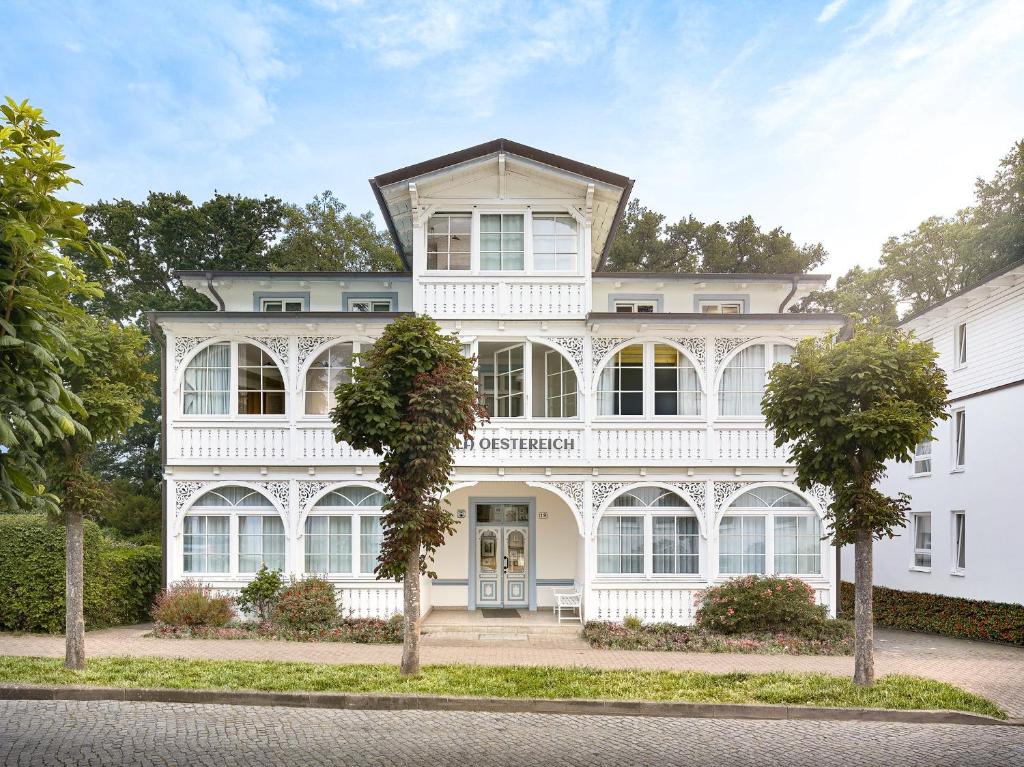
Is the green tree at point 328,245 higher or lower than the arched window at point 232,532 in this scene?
higher

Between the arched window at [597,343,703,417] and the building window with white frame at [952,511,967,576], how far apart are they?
768 cm

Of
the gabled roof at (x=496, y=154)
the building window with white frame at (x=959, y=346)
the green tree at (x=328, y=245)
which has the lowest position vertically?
the building window with white frame at (x=959, y=346)

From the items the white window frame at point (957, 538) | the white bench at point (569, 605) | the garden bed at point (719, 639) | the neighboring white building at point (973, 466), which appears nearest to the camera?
the garden bed at point (719, 639)

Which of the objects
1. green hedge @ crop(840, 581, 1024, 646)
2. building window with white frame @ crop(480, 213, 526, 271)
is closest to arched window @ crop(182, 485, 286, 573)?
building window with white frame @ crop(480, 213, 526, 271)

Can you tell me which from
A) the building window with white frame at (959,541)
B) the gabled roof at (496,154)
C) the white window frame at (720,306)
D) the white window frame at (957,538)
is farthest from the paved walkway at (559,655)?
the gabled roof at (496,154)

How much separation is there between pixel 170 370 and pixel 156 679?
8.58 meters

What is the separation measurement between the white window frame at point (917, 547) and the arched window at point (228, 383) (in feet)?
54.5

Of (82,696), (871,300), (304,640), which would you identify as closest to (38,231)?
(82,696)

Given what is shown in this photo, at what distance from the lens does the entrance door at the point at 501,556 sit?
70.2 feet

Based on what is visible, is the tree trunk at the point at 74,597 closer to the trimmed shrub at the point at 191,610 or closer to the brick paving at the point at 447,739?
the brick paving at the point at 447,739

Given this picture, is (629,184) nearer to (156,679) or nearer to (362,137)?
(362,137)

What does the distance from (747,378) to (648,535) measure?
163 inches

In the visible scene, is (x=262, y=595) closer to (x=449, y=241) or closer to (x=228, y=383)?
(x=228, y=383)

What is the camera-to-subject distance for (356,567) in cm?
1922
